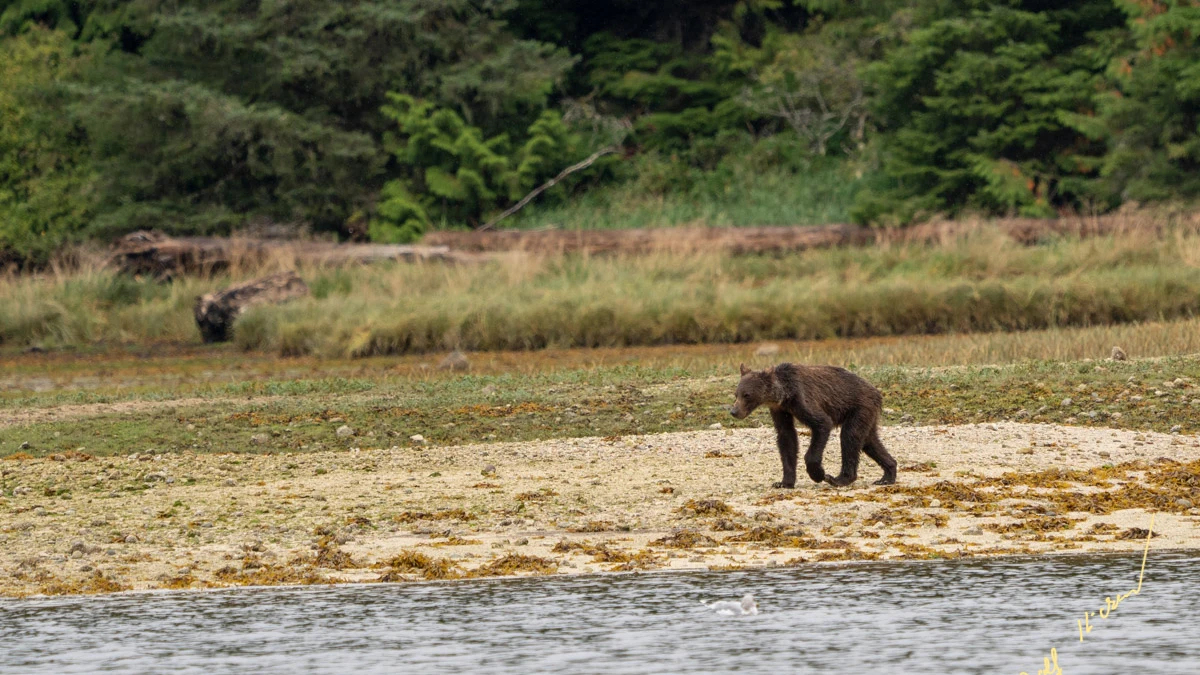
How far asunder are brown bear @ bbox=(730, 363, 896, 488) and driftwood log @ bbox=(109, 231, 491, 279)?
1899cm

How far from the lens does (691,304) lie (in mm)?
23562

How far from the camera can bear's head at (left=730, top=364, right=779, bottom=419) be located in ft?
33.3

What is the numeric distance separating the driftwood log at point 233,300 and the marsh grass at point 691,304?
0.48 metres

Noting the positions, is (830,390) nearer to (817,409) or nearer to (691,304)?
(817,409)

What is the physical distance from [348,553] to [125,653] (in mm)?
2157

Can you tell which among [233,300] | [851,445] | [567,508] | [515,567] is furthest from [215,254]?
[515,567]

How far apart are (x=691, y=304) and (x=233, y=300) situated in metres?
6.83

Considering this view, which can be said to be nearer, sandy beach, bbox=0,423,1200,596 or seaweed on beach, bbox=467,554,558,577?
seaweed on beach, bbox=467,554,558,577

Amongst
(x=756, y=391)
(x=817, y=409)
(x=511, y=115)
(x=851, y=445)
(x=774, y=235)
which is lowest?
(x=851, y=445)

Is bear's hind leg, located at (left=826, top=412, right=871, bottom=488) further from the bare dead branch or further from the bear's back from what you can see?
the bare dead branch

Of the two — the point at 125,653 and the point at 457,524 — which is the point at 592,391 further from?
the point at 125,653

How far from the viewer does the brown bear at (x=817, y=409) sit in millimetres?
10172
